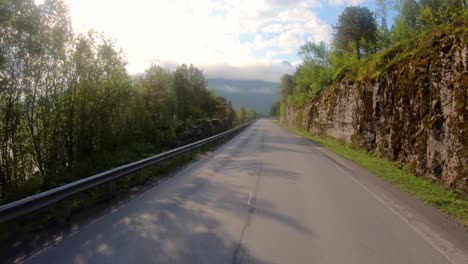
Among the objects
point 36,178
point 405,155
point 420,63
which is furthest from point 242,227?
point 420,63

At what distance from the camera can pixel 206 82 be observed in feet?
172

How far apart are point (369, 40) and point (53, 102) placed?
122ft

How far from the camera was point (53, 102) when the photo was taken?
40.4ft

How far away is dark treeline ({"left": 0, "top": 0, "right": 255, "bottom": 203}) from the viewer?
10.3 meters

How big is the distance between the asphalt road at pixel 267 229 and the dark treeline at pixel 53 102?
4.87 m

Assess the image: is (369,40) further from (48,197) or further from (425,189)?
(48,197)

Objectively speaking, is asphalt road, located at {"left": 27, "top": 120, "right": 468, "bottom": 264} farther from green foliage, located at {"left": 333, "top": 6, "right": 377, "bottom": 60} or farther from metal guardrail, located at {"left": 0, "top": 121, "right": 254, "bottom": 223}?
green foliage, located at {"left": 333, "top": 6, "right": 377, "bottom": 60}

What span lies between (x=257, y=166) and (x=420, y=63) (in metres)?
7.62

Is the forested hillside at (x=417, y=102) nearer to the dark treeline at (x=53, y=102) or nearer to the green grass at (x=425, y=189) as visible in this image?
the green grass at (x=425, y=189)

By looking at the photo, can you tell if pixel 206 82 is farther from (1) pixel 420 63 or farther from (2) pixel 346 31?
(1) pixel 420 63

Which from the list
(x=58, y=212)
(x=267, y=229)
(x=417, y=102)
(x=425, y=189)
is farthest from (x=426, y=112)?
(x=58, y=212)

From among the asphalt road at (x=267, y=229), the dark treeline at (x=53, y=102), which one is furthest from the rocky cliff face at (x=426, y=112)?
the dark treeline at (x=53, y=102)

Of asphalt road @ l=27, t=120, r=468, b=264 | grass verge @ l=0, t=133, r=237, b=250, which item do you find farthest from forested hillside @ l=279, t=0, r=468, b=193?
grass verge @ l=0, t=133, r=237, b=250

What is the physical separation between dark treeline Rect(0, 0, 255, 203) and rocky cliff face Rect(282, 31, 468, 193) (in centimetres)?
1210
